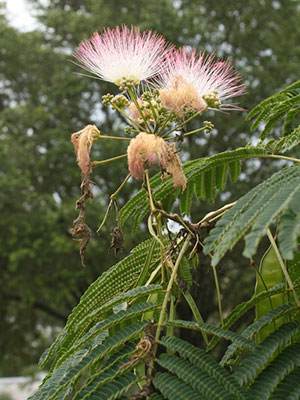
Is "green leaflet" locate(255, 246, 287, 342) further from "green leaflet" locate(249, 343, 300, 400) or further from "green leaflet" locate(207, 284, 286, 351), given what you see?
"green leaflet" locate(249, 343, 300, 400)

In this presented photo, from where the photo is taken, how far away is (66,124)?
12430 millimetres

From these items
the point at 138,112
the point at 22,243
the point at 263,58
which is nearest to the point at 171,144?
the point at 138,112

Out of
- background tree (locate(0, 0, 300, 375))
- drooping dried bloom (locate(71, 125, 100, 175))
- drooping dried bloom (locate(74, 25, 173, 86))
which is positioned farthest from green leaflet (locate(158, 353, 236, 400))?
background tree (locate(0, 0, 300, 375))

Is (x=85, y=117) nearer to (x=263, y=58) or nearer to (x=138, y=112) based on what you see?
(x=263, y=58)

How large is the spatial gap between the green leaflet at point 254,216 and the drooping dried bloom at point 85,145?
322 millimetres

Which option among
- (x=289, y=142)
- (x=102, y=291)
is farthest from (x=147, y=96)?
(x=102, y=291)

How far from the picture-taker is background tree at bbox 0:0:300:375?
11.2 metres

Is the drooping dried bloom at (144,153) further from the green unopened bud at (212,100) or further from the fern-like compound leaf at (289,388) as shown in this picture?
the fern-like compound leaf at (289,388)

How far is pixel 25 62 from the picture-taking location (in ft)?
43.0

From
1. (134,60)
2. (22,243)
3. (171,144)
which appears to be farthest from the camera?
(22,243)

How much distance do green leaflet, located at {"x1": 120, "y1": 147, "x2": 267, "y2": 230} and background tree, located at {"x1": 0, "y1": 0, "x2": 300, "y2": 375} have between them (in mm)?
9018

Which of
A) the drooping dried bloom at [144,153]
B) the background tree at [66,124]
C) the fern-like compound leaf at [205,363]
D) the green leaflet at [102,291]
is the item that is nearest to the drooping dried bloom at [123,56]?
the drooping dried bloom at [144,153]

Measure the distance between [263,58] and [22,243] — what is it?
6.74m

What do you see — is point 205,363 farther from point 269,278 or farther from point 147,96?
point 147,96
